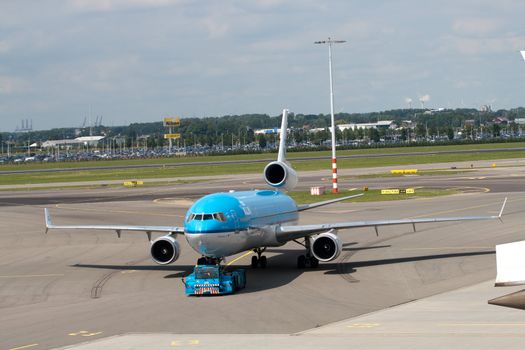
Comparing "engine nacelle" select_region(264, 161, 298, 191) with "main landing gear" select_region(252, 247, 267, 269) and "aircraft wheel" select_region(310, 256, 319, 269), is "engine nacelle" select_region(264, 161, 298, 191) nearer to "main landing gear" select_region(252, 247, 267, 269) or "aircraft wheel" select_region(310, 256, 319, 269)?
"main landing gear" select_region(252, 247, 267, 269)

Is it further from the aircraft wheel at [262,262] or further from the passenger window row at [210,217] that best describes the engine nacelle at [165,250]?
the aircraft wheel at [262,262]

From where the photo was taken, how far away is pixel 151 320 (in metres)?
31.4

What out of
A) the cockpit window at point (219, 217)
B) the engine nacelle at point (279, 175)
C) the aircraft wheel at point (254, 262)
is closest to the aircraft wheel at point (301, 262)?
the aircraft wheel at point (254, 262)

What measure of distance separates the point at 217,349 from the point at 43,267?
76.2 ft

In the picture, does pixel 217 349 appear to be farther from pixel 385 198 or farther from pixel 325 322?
pixel 385 198

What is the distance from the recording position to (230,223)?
38.2 m

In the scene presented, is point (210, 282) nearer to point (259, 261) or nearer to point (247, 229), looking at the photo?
point (247, 229)

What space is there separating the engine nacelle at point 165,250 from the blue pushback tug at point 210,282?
5.09m

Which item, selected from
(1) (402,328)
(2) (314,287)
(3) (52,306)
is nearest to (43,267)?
(3) (52,306)

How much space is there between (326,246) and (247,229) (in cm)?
423

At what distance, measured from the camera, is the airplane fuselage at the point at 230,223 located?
123 ft

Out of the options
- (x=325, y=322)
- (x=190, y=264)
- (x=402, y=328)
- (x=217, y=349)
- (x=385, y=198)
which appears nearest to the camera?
(x=217, y=349)

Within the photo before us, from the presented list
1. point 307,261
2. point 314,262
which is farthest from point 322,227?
point 307,261

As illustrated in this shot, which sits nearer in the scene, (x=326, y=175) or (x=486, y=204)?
(x=486, y=204)
